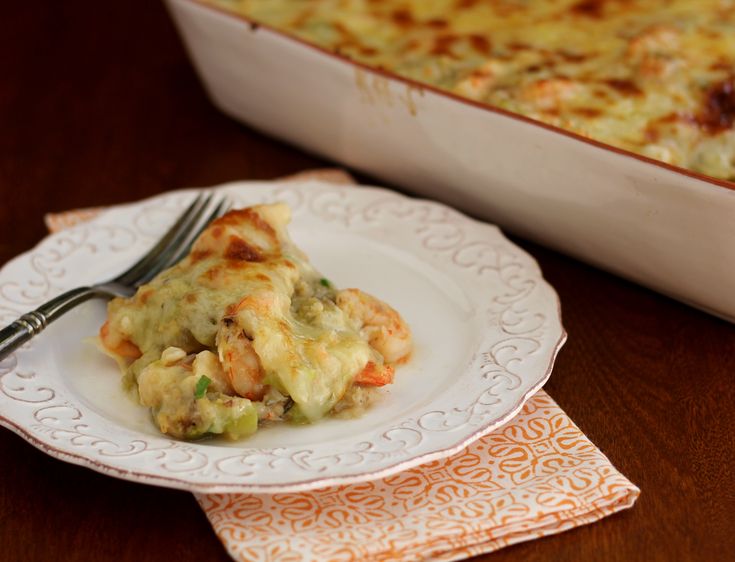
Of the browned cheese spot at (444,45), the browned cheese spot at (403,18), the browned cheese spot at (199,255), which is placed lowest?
the browned cheese spot at (199,255)

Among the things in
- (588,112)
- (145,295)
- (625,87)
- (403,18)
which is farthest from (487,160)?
(145,295)

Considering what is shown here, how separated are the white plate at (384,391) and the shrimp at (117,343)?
42mm

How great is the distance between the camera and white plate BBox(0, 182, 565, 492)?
1.38 m

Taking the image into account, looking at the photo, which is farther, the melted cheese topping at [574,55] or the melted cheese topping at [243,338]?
the melted cheese topping at [574,55]

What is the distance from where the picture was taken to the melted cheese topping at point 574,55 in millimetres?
1988

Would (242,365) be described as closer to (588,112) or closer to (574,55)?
(588,112)

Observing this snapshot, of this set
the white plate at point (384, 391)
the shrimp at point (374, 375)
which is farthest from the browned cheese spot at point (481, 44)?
the shrimp at point (374, 375)

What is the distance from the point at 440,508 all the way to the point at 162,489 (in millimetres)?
381

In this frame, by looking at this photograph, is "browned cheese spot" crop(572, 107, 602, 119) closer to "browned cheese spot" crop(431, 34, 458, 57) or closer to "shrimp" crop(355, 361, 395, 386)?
"browned cheese spot" crop(431, 34, 458, 57)

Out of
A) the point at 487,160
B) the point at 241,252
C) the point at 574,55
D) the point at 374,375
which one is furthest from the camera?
the point at 574,55

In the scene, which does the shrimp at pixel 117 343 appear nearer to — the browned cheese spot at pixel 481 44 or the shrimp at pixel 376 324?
the shrimp at pixel 376 324

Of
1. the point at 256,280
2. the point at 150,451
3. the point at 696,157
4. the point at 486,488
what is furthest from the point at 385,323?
the point at 696,157

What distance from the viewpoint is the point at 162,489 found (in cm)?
147

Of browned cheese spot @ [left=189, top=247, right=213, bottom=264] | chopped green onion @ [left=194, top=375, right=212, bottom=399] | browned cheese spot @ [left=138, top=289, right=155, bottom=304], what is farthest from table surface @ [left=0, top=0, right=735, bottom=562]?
browned cheese spot @ [left=189, top=247, right=213, bottom=264]
